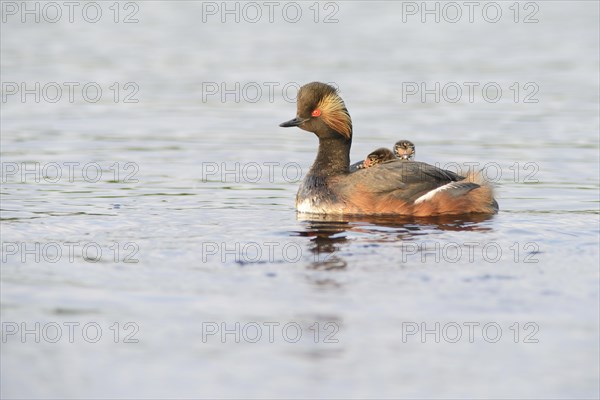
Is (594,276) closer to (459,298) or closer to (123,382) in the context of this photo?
(459,298)

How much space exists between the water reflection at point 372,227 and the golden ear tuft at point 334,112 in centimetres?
133

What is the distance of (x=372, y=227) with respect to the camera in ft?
43.4

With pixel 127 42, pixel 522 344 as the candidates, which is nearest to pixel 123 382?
pixel 522 344

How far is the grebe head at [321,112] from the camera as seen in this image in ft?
48.0

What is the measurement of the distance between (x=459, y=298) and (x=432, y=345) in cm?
120

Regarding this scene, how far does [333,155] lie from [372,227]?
73.6 inches

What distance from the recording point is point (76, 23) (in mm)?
29969
